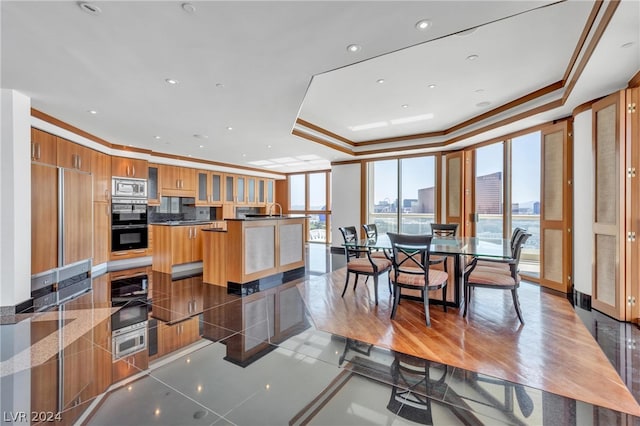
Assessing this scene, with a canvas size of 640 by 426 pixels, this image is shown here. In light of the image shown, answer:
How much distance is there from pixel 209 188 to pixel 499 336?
24.8ft

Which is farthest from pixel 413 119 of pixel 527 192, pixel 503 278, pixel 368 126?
pixel 503 278

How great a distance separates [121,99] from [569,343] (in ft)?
17.8

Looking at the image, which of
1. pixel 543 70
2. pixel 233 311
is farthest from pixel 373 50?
pixel 233 311

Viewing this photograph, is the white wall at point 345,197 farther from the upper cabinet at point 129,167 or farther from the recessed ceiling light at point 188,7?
the recessed ceiling light at point 188,7

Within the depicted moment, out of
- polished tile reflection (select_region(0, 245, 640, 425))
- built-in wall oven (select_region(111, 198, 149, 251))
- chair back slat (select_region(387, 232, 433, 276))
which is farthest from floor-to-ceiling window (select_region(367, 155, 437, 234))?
built-in wall oven (select_region(111, 198, 149, 251))

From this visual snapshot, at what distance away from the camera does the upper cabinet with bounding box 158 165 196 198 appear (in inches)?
279

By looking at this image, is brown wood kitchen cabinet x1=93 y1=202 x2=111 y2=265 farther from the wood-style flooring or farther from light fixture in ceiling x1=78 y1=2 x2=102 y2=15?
light fixture in ceiling x1=78 y1=2 x2=102 y2=15

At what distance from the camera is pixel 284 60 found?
2.60m

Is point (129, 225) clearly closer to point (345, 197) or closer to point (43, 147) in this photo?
point (43, 147)

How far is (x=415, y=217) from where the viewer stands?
7219mm

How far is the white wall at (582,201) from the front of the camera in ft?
12.0

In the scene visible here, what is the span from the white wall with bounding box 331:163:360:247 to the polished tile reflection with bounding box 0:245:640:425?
4.64 meters

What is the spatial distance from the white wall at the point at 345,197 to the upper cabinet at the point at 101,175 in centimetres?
524

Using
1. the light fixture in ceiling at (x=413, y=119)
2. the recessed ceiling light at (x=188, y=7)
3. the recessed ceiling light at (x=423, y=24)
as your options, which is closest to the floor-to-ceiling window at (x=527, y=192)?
the light fixture in ceiling at (x=413, y=119)
